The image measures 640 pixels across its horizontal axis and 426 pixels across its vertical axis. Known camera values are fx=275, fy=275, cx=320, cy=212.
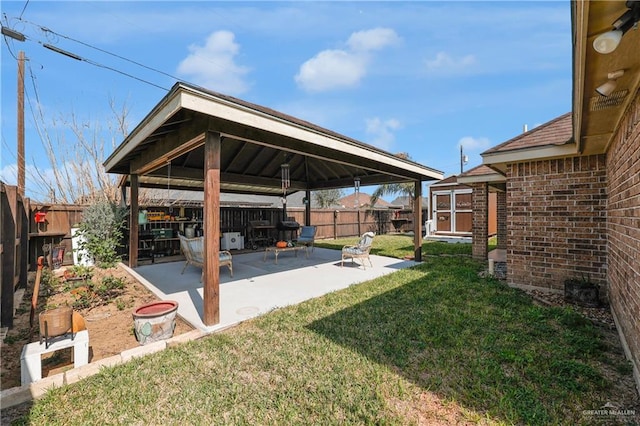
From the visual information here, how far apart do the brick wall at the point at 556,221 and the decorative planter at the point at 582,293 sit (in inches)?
13.9

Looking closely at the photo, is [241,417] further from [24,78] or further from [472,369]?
[24,78]

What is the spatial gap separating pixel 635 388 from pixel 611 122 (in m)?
2.70

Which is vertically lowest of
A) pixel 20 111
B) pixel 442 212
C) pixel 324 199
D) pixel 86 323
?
pixel 86 323

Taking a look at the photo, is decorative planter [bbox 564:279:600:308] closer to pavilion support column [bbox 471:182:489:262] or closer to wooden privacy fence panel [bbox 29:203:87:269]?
pavilion support column [bbox 471:182:489:262]

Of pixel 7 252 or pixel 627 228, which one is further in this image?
pixel 7 252

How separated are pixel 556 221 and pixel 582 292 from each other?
121 centimetres

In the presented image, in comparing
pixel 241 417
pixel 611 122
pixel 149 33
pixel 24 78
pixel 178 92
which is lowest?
pixel 241 417

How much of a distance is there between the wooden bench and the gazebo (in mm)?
1219

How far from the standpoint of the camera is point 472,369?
101 inches

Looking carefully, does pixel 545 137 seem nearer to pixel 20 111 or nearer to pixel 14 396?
pixel 14 396

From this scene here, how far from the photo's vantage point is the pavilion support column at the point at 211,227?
3543mm

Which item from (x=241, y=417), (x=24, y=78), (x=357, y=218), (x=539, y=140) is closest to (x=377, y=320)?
(x=241, y=417)

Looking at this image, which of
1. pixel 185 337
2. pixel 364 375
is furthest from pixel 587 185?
pixel 185 337

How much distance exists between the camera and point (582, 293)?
4148 mm
